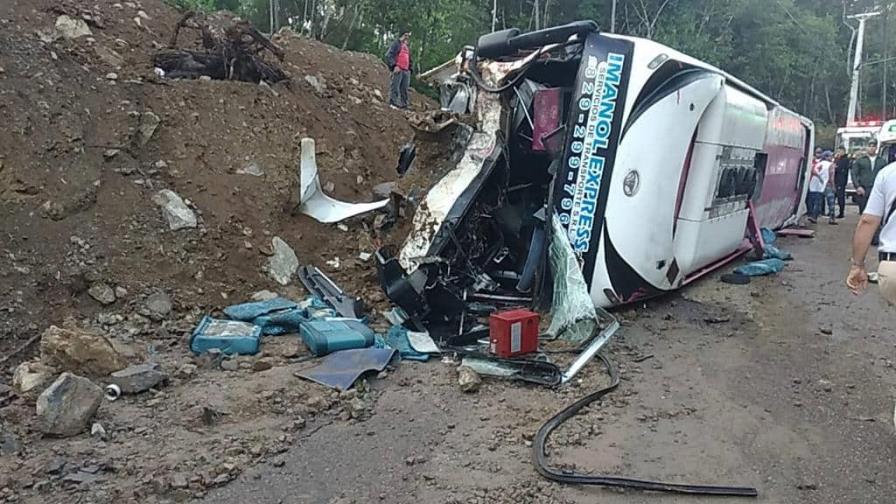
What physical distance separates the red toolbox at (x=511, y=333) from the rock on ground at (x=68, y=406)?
2.32 meters

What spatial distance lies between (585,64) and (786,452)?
3.31m

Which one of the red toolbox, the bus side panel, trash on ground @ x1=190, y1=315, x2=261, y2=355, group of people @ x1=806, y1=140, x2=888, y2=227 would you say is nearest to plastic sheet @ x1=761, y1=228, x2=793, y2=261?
the bus side panel

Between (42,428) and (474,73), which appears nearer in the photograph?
(42,428)

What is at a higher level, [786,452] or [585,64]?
[585,64]

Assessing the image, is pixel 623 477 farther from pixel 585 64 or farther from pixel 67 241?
pixel 67 241

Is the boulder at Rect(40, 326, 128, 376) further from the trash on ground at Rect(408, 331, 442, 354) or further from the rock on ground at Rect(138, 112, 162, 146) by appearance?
the rock on ground at Rect(138, 112, 162, 146)

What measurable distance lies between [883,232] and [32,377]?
4531mm

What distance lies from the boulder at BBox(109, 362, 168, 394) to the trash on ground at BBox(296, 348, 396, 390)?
79 cm

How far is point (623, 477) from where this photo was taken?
131 inches

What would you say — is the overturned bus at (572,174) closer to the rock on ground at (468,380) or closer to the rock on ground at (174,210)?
the rock on ground at (468,380)

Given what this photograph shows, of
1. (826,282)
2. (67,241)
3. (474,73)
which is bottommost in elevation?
(826,282)

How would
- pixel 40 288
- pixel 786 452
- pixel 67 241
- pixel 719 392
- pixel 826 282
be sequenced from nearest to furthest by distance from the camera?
pixel 786 452 < pixel 719 392 < pixel 40 288 < pixel 67 241 < pixel 826 282

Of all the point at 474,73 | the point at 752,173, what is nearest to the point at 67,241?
the point at 474,73

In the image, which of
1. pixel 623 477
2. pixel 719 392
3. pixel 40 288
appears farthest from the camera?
pixel 40 288
